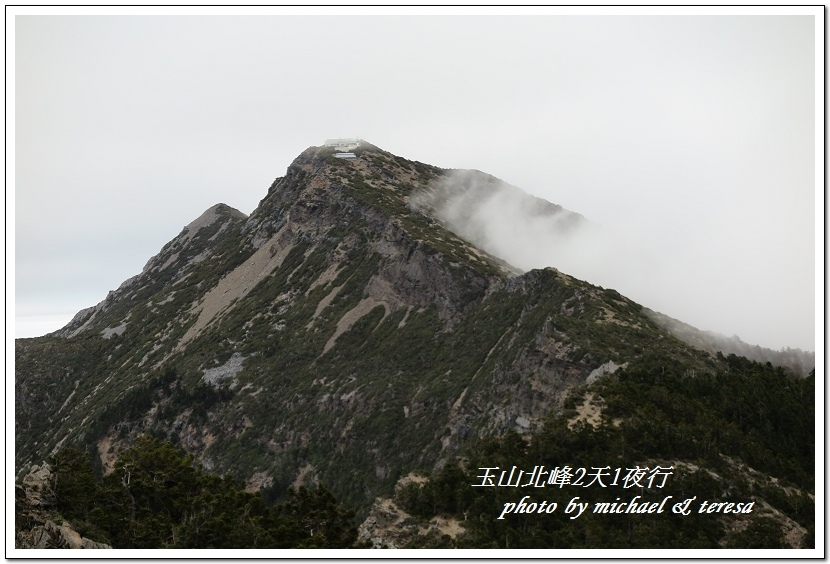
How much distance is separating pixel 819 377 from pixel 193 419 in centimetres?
11141

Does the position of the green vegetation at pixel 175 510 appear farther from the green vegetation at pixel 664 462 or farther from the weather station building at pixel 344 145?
the weather station building at pixel 344 145

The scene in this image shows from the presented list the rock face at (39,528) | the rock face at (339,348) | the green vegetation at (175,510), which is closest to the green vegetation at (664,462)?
the rock face at (339,348)

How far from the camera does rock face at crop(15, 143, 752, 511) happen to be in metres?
97.0

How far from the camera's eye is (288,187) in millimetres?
191250

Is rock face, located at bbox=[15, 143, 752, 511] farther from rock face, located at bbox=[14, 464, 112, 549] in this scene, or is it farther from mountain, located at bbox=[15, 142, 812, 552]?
Answer: rock face, located at bbox=[14, 464, 112, 549]

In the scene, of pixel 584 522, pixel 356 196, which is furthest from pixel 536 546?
pixel 356 196

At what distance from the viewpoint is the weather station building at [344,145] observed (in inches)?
7426

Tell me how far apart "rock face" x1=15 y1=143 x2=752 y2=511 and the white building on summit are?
2.70 meters

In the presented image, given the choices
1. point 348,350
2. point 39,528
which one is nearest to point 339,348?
point 348,350

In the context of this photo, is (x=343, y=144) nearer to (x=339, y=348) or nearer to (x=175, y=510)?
(x=339, y=348)

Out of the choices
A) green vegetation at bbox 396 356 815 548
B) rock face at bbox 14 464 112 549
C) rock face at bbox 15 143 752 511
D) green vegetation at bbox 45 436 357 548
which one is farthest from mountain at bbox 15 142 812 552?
rock face at bbox 14 464 112 549

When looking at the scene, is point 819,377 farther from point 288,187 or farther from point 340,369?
point 288,187

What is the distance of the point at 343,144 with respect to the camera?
19475cm

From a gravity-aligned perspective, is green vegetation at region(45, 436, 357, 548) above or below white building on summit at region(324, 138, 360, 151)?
below
